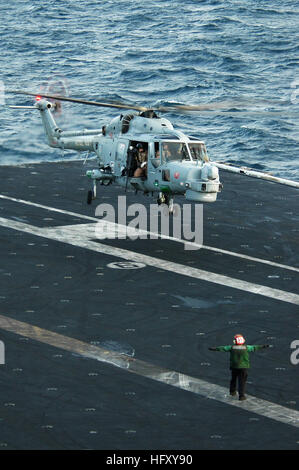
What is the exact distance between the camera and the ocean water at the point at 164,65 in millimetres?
90125

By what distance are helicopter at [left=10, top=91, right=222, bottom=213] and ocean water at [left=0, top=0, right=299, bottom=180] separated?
3038 cm

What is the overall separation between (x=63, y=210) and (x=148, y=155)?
983 cm

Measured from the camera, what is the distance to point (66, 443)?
2816 centimetres

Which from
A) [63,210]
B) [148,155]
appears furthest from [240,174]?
[148,155]

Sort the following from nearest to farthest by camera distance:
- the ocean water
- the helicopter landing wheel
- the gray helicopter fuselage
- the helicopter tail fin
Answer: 1. the gray helicopter fuselage
2. the helicopter landing wheel
3. the helicopter tail fin
4. the ocean water

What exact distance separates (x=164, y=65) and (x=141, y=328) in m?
75.0

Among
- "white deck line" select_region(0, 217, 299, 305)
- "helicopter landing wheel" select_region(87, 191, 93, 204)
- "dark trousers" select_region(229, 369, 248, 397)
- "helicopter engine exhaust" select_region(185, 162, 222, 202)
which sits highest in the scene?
"helicopter engine exhaust" select_region(185, 162, 222, 202)

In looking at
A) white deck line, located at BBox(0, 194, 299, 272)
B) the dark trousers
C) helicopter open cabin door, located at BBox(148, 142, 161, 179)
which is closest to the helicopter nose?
helicopter open cabin door, located at BBox(148, 142, 161, 179)

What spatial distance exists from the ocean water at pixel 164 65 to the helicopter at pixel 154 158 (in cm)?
3038

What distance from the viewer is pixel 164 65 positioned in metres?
110

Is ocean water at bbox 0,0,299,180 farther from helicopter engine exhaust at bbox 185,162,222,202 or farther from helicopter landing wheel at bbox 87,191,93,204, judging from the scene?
helicopter engine exhaust at bbox 185,162,222,202

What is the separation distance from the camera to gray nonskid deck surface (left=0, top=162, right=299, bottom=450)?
29.5 meters

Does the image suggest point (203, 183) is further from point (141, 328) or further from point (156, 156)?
point (141, 328)
